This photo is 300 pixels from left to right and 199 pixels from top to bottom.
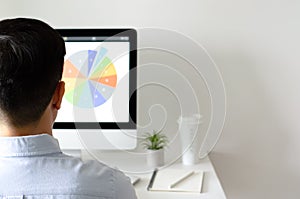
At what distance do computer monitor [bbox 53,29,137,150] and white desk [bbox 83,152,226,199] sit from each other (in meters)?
0.11

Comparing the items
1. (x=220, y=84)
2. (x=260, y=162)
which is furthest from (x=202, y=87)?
(x=260, y=162)

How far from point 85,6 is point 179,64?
Result: 0.44m

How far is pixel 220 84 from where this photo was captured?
1841mm

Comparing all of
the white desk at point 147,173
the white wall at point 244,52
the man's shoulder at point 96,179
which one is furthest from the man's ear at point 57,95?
the white wall at point 244,52

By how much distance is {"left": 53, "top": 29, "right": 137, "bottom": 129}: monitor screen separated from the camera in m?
1.61

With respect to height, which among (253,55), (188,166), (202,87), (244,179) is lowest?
(244,179)

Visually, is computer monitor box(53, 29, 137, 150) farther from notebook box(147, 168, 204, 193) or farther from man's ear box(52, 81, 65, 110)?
man's ear box(52, 81, 65, 110)

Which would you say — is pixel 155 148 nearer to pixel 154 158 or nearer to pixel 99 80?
pixel 154 158

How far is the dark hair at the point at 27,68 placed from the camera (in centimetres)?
76

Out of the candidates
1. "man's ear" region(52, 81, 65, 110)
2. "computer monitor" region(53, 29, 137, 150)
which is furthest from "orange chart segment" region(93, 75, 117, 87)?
"man's ear" region(52, 81, 65, 110)

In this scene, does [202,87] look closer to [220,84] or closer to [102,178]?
[220,84]

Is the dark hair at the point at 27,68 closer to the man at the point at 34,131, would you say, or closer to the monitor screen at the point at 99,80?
the man at the point at 34,131

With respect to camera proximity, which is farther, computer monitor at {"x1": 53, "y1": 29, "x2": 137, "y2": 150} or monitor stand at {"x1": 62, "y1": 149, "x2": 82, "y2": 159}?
monitor stand at {"x1": 62, "y1": 149, "x2": 82, "y2": 159}

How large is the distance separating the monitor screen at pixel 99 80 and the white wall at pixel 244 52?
0.74ft
